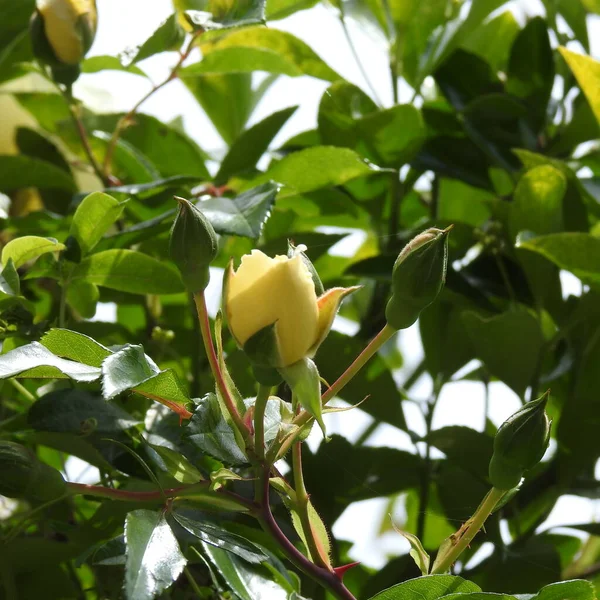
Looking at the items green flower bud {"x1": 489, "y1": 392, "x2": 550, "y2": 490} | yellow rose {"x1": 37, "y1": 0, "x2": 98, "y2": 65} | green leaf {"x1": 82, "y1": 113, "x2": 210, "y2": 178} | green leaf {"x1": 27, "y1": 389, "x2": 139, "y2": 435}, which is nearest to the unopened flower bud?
yellow rose {"x1": 37, "y1": 0, "x2": 98, "y2": 65}

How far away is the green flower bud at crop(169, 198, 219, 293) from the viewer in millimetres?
321

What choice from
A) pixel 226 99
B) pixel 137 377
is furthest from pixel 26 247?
pixel 226 99

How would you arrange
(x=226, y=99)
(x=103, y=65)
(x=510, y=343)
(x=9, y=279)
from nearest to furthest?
(x=9, y=279) < (x=510, y=343) < (x=103, y=65) < (x=226, y=99)

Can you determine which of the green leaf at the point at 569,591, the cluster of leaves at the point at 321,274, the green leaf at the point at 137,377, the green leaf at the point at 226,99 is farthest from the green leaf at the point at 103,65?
the green leaf at the point at 569,591

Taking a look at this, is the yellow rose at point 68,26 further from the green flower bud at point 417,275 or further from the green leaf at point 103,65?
the green flower bud at point 417,275

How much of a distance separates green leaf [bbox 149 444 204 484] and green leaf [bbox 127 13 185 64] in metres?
0.24

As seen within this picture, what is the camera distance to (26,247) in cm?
40

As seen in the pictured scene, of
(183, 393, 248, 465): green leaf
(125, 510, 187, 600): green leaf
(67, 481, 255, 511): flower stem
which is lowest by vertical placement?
(67, 481, 255, 511): flower stem

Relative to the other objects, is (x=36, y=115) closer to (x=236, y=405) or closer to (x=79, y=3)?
(x=79, y=3)

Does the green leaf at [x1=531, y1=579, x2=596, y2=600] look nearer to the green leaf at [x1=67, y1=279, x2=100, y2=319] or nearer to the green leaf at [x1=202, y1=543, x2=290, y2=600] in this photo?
the green leaf at [x1=202, y1=543, x2=290, y2=600]

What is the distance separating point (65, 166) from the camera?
2.24 feet

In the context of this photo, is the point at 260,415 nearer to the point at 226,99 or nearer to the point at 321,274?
the point at 321,274

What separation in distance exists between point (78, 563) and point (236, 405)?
88 millimetres

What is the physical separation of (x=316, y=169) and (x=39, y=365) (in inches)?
9.6
